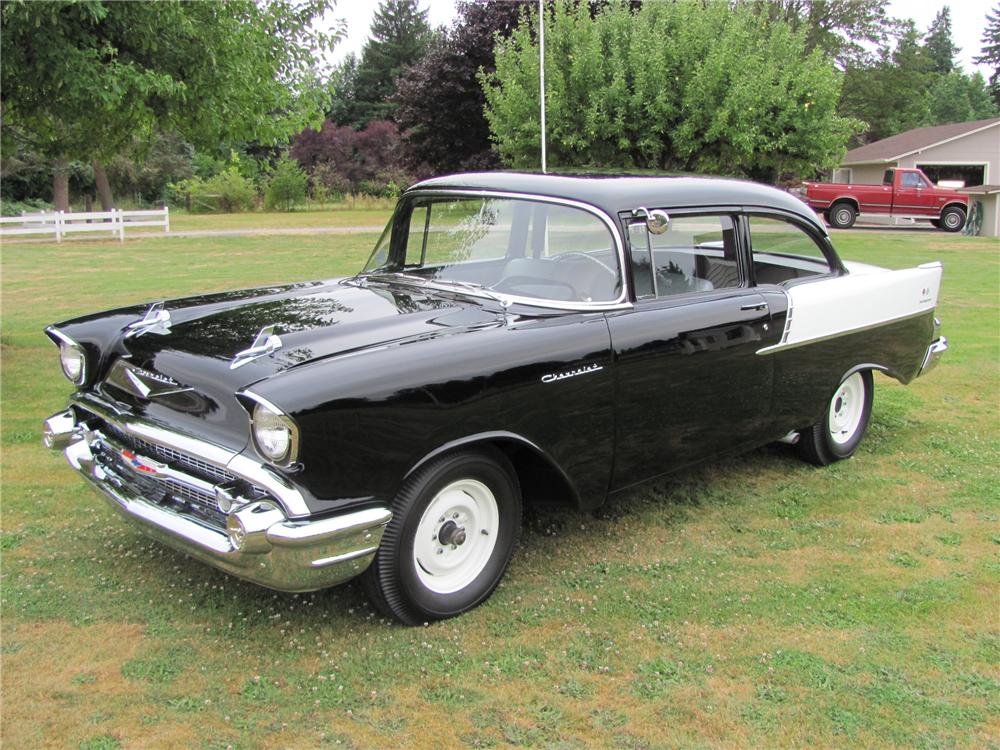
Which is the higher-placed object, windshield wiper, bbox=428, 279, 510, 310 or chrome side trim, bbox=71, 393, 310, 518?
windshield wiper, bbox=428, 279, 510, 310

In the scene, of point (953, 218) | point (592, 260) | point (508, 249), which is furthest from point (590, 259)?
point (953, 218)

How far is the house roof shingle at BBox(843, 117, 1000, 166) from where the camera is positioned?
112ft

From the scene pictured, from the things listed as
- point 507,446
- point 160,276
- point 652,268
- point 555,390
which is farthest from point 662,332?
point 160,276

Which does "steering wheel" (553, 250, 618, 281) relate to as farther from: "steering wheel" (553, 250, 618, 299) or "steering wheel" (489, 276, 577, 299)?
"steering wheel" (489, 276, 577, 299)

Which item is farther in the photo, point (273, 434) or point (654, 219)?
point (654, 219)

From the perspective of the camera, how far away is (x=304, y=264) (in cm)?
1648

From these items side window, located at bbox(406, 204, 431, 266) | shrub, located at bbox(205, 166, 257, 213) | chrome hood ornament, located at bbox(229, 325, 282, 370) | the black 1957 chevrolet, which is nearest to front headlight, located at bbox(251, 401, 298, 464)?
the black 1957 chevrolet

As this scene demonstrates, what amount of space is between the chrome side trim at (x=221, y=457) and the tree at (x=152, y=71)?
4.04 m

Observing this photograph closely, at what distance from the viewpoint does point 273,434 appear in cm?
280

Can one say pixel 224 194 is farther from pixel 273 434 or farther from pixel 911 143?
pixel 273 434

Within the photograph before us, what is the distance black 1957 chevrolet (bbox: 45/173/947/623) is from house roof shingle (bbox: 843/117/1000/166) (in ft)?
110

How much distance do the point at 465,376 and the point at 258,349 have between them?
0.78 metres

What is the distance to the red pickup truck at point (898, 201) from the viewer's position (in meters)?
27.2

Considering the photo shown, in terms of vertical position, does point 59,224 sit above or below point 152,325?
above
